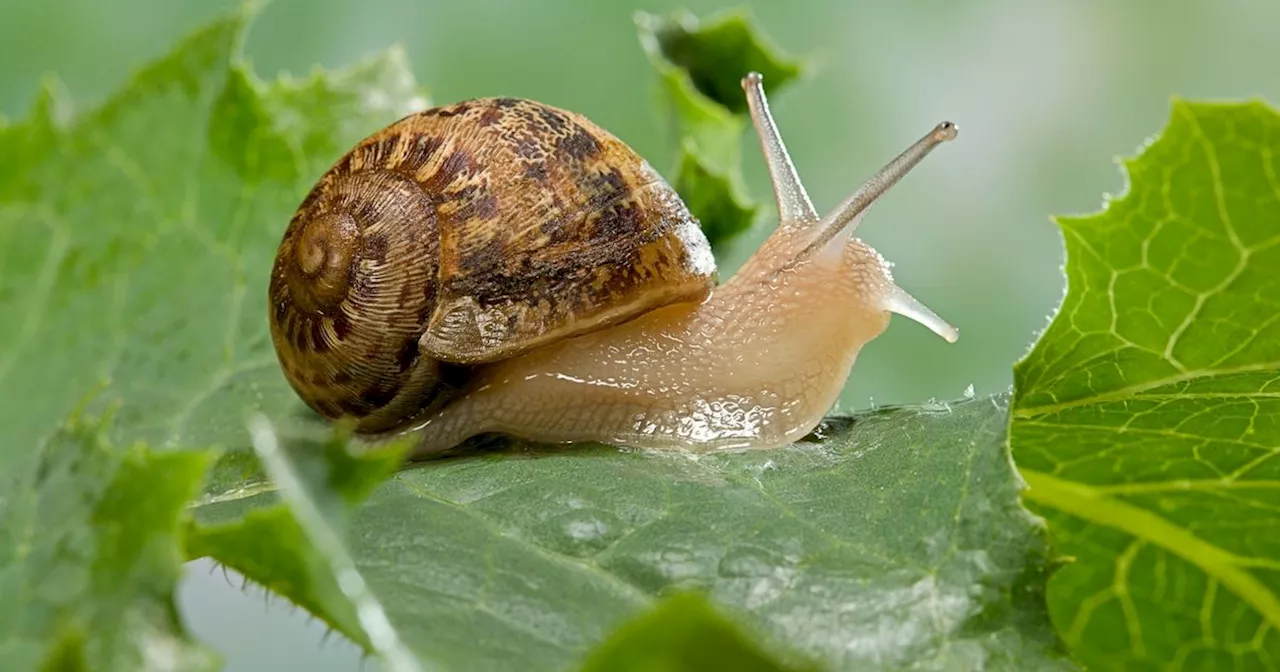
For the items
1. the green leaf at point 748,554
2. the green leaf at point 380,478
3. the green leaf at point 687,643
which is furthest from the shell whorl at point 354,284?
the green leaf at point 687,643

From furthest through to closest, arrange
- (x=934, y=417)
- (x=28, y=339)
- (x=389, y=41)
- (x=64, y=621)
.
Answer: (x=389, y=41), (x=28, y=339), (x=934, y=417), (x=64, y=621)

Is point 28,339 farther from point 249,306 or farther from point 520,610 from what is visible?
point 520,610

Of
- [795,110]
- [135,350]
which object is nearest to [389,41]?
[795,110]

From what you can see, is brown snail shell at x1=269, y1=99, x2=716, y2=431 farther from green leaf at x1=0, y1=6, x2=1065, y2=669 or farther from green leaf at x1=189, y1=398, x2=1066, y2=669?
green leaf at x1=189, y1=398, x2=1066, y2=669

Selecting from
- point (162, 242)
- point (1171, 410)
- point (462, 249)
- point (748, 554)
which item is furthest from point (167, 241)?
point (1171, 410)

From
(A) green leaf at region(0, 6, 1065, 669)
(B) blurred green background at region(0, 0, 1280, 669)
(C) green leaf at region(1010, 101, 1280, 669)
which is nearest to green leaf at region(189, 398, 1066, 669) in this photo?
(A) green leaf at region(0, 6, 1065, 669)

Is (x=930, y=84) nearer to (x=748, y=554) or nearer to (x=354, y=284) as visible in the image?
(x=354, y=284)

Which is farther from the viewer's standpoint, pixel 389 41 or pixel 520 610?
pixel 389 41
